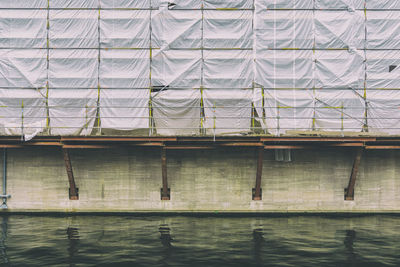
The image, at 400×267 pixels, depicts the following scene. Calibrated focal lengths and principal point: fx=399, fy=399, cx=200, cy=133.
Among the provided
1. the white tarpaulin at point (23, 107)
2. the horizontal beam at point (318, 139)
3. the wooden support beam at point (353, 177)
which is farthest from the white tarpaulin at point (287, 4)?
the white tarpaulin at point (23, 107)

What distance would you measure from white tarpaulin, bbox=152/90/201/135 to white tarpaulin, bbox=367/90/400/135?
9.20 m

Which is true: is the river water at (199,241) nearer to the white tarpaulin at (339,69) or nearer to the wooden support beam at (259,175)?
the wooden support beam at (259,175)

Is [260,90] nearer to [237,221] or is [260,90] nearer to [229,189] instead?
[229,189]

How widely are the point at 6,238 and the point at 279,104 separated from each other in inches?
563

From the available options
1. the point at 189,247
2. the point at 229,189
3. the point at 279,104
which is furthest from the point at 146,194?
the point at 279,104

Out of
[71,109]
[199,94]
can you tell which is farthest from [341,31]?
[71,109]

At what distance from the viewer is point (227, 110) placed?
21344 mm

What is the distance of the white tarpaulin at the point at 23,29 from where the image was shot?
21.4 metres

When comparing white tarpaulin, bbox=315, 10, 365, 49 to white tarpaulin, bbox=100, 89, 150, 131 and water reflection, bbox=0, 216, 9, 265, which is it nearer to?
white tarpaulin, bbox=100, 89, 150, 131

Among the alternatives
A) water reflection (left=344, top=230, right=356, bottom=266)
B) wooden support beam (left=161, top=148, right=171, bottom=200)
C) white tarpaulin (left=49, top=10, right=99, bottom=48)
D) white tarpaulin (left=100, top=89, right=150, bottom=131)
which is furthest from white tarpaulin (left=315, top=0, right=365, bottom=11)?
white tarpaulin (left=49, top=10, right=99, bottom=48)

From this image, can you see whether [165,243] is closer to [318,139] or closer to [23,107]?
[318,139]

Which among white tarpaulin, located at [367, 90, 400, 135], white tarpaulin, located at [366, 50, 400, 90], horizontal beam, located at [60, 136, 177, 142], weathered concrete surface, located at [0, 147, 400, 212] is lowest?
weathered concrete surface, located at [0, 147, 400, 212]

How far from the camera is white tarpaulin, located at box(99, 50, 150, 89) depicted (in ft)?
70.2

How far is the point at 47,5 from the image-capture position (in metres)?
21.5
